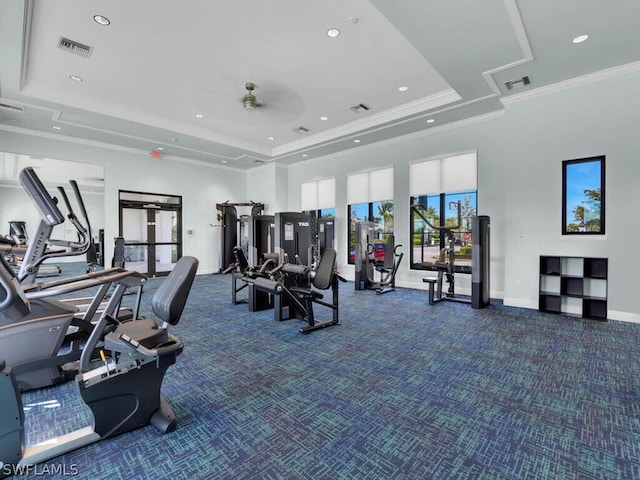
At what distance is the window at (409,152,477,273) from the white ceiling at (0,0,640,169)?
91 cm

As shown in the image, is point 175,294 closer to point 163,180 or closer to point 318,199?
point 318,199

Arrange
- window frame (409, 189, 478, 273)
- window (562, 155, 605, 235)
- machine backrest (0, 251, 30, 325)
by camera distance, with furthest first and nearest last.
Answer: window frame (409, 189, 478, 273), window (562, 155, 605, 235), machine backrest (0, 251, 30, 325)

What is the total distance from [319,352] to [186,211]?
25.1 ft

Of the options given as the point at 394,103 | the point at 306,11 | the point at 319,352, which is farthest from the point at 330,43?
the point at 319,352

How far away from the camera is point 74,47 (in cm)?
404

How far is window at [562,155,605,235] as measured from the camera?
4.59m

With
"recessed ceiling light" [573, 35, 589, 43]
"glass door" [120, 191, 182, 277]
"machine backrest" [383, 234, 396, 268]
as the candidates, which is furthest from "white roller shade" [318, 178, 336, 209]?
"recessed ceiling light" [573, 35, 589, 43]

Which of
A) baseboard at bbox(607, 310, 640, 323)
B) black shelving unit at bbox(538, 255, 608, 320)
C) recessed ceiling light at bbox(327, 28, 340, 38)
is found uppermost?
recessed ceiling light at bbox(327, 28, 340, 38)

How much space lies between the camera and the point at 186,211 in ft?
30.9

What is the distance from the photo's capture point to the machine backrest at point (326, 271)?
4070mm

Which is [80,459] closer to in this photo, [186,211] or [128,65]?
[128,65]

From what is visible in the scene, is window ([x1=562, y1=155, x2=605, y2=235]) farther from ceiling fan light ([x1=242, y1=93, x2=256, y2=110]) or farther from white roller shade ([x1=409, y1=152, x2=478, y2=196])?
ceiling fan light ([x1=242, y1=93, x2=256, y2=110])

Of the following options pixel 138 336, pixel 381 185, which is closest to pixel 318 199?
pixel 381 185

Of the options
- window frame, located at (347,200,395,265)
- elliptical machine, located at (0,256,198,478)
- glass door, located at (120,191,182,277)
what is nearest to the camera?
elliptical machine, located at (0,256,198,478)
